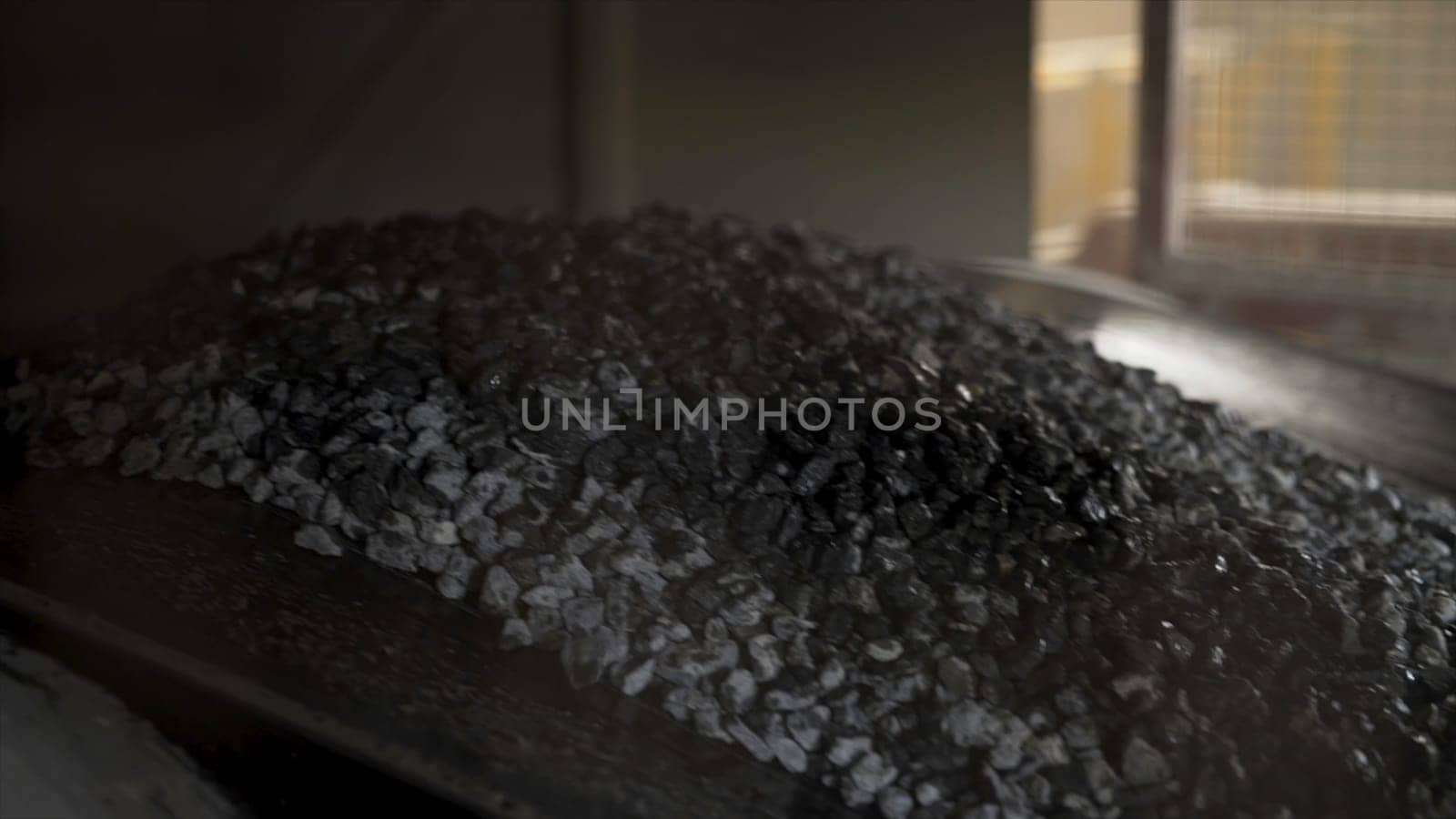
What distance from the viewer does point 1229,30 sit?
3.04 metres

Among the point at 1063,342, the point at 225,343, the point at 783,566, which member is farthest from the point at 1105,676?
the point at 225,343

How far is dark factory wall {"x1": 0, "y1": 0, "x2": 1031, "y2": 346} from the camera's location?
5.86 feet

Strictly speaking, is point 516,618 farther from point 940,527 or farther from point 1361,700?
point 1361,700

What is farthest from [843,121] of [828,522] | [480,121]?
[828,522]

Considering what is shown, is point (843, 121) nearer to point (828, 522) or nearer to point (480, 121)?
point (480, 121)

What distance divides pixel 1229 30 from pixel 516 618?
2659 millimetres

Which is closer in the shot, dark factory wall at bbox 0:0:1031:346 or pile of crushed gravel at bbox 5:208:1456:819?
pile of crushed gravel at bbox 5:208:1456:819

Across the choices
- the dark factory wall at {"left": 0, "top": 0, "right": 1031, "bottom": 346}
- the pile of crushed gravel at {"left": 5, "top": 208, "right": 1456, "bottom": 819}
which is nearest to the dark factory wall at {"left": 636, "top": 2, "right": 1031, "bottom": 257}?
the dark factory wall at {"left": 0, "top": 0, "right": 1031, "bottom": 346}

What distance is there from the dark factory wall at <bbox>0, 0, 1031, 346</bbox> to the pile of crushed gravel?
35 cm

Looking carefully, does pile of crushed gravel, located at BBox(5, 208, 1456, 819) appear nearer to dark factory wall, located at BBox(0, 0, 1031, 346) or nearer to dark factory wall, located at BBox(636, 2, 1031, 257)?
dark factory wall, located at BBox(0, 0, 1031, 346)

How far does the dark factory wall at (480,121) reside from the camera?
5.86 feet

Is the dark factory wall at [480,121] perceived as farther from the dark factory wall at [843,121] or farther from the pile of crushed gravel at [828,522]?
the pile of crushed gravel at [828,522]

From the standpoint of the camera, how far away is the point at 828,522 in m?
1.18

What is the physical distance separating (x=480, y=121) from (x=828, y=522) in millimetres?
1411
